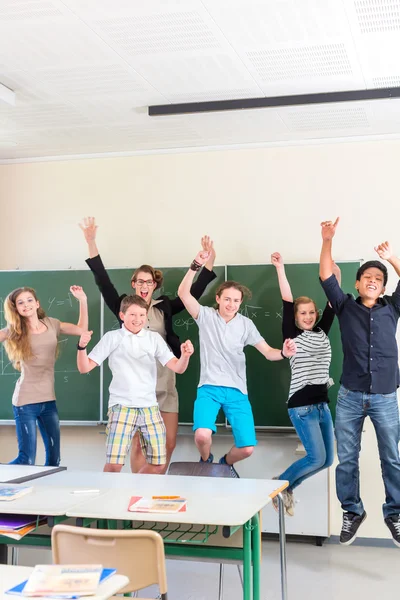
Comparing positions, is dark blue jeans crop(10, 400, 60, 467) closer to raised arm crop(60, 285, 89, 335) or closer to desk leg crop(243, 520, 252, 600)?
raised arm crop(60, 285, 89, 335)

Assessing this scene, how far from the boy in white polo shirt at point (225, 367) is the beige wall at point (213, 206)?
0.83 m

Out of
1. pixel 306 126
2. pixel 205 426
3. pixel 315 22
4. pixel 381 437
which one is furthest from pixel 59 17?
pixel 381 437

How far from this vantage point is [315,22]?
353 cm

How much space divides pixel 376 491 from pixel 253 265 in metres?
1.99

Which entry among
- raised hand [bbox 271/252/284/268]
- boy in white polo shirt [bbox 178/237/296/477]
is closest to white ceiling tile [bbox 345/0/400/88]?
raised hand [bbox 271/252/284/268]

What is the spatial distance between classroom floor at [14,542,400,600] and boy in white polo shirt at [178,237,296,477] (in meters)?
0.75

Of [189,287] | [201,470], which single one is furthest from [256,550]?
[189,287]

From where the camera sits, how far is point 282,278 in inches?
205

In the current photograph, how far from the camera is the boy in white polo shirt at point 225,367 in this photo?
16.1 ft

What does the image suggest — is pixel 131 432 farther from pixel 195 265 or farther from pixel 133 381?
Answer: pixel 195 265

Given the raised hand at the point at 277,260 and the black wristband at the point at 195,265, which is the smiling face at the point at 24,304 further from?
the raised hand at the point at 277,260

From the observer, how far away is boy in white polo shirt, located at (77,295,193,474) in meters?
4.53

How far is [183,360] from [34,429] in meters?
1.34

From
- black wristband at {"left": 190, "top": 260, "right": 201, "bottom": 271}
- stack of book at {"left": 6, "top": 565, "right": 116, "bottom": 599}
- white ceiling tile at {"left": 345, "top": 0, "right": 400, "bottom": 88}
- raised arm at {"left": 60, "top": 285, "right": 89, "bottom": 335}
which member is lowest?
stack of book at {"left": 6, "top": 565, "right": 116, "bottom": 599}
